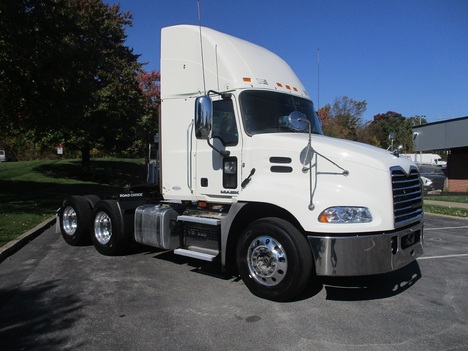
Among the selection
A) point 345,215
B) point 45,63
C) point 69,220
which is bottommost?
point 69,220

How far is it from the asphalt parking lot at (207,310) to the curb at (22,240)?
1.00 feet

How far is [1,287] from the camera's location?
5.63 metres

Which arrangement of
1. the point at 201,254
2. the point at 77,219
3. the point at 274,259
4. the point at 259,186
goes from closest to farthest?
the point at 274,259 < the point at 259,186 < the point at 201,254 < the point at 77,219

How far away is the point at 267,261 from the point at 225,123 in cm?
199

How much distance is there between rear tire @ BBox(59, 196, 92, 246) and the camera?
8.12 metres

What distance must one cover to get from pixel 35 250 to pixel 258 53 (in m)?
5.49

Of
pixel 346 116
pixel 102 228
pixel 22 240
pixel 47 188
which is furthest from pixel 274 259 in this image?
pixel 346 116

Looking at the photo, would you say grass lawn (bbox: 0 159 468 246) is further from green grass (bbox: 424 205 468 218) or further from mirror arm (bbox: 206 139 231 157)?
mirror arm (bbox: 206 139 231 157)

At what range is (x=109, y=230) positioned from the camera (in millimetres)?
7547

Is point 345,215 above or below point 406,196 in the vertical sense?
below

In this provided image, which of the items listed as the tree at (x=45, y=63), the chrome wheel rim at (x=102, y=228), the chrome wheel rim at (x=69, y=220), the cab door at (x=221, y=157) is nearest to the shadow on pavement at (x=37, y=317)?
the chrome wheel rim at (x=102, y=228)

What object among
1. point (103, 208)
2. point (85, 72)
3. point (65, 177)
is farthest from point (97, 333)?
point (65, 177)

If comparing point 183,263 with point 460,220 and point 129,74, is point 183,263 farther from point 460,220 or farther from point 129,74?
point 129,74

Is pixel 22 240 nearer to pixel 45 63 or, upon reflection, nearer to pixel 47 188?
pixel 45 63
